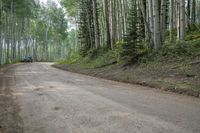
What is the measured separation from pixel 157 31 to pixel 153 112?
887cm

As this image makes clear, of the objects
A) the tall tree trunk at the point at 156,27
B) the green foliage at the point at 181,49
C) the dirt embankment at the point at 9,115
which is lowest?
the dirt embankment at the point at 9,115

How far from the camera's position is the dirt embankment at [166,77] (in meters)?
9.20

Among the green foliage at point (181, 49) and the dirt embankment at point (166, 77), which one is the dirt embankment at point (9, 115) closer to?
the dirt embankment at point (166, 77)

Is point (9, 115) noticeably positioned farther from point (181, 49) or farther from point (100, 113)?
point (181, 49)

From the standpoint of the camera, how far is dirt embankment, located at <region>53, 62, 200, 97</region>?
9.20m

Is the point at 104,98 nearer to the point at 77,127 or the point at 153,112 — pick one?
the point at 153,112

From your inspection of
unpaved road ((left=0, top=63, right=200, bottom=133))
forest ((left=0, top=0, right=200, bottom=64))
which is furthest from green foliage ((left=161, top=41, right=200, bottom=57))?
unpaved road ((left=0, top=63, right=200, bottom=133))

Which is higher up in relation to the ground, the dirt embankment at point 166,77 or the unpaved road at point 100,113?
the dirt embankment at point 166,77

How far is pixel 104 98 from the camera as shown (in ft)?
27.6

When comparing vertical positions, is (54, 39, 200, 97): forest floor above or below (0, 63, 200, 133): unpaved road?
above

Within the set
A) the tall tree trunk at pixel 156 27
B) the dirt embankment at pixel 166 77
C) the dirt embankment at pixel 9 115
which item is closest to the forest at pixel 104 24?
the tall tree trunk at pixel 156 27

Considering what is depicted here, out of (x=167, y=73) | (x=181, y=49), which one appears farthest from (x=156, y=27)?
(x=167, y=73)

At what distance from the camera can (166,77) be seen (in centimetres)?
1086

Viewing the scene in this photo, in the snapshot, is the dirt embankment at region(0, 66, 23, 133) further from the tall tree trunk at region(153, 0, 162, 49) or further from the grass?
the tall tree trunk at region(153, 0, 162, 49)
